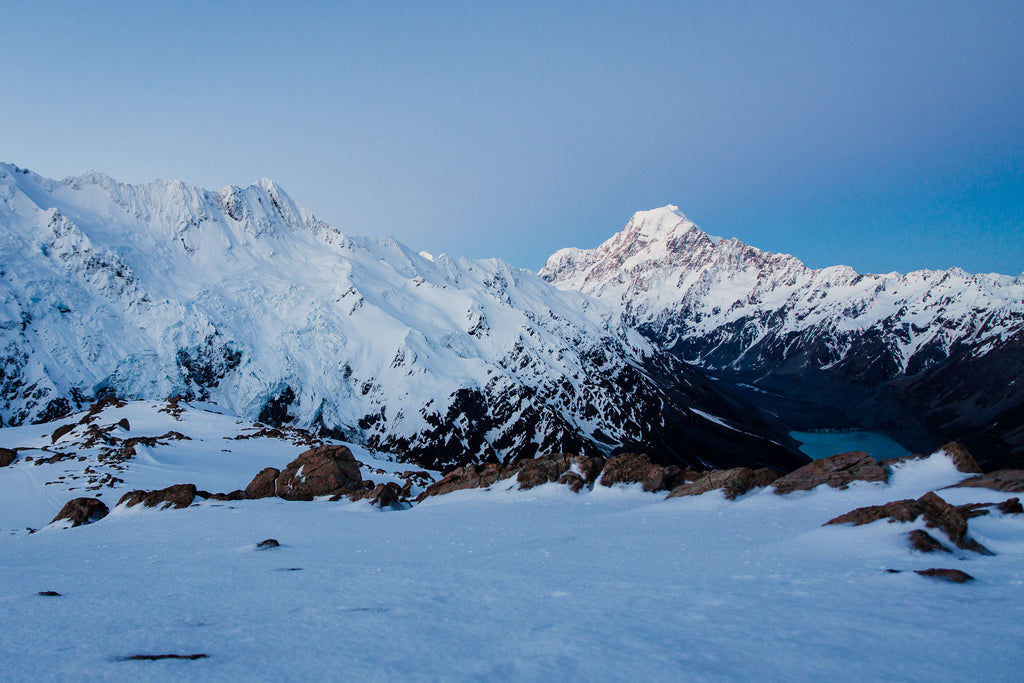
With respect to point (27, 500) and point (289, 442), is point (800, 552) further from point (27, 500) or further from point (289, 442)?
point (289, 442)

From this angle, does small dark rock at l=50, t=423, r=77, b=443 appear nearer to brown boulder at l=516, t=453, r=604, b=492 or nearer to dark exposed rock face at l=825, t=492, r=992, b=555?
brown boulder at l=516, t=453, r=604, b=492

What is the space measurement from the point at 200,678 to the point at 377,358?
149 m

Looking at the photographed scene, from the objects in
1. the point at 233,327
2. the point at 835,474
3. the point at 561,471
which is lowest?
the point at 561,471

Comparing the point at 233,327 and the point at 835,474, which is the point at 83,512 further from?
the point at 233,327

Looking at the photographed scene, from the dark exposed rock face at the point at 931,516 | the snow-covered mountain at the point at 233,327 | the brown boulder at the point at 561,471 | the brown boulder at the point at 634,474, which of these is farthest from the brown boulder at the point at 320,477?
the snow-covered mountain at the point at 233,327

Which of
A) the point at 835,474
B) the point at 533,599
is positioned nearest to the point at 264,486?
the point at 533,599

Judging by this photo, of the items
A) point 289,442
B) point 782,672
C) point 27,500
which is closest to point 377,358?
point 289,442

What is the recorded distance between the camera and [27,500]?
29281 millimetres

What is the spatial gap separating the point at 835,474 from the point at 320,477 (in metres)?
25.6

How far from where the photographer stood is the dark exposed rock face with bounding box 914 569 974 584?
388 inches

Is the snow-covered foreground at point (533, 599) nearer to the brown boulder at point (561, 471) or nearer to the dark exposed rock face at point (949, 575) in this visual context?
the dark exposed rock face at point (949, 575)

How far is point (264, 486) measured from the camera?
29.9 meters

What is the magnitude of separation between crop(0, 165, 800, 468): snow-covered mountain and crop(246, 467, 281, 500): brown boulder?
330ft

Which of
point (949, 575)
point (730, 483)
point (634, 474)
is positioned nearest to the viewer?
point (949, 575)
